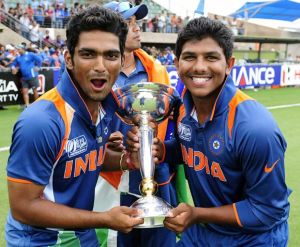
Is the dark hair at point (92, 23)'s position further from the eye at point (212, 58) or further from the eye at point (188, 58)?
the eye at point (212, 58)

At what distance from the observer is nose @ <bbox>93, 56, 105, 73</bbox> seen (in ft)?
7.73

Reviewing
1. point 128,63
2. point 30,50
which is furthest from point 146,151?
point 30,50

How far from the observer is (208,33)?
7.97 feet

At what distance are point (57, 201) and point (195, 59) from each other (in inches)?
39.6

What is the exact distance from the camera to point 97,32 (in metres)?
2.38

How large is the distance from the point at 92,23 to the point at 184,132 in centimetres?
79

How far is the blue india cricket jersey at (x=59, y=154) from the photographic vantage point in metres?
2.12

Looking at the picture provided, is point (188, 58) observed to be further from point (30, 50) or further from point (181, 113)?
point (30, 50)

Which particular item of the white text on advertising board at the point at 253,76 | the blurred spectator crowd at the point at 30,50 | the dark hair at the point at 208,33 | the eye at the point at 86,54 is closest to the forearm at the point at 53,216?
the eye at the point at 86,54

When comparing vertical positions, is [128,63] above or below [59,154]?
above

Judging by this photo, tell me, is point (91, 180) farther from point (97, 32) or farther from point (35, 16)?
point (35, 16)

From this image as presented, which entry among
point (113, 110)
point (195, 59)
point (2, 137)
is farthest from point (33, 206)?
point (2, 137)

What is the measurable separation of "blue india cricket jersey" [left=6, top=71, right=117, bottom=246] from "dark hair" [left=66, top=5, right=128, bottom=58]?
0.20 metres

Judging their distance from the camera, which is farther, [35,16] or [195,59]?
[35,16]
